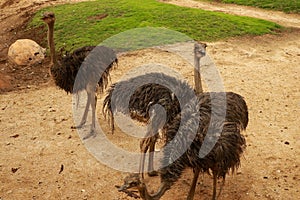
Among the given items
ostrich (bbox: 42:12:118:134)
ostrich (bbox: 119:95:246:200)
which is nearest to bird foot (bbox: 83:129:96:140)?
ostrich (bbox: 42:12:118:134)

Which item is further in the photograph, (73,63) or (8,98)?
(8,98)

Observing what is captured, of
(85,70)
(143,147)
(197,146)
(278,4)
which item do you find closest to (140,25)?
(85,70)

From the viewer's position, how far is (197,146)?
4.71 m

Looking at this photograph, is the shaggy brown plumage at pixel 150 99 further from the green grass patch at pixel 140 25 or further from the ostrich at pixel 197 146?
the green grass patch at pixel 140 25

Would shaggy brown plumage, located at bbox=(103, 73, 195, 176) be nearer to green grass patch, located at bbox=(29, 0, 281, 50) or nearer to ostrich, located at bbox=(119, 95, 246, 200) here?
ostrich, located at bbox=(119, 95, 246, 200)

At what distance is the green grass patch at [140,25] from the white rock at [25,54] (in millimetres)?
844

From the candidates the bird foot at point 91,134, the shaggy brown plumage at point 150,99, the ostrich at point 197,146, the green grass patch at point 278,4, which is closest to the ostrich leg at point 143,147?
the shaggy brown plumage at point 150,99

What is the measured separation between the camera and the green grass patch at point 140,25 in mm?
11906

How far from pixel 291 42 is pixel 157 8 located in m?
5.17

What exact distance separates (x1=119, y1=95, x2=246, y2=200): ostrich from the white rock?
6879 mm

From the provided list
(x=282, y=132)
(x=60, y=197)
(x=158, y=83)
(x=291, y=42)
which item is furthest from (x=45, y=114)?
(x=291, y=42)

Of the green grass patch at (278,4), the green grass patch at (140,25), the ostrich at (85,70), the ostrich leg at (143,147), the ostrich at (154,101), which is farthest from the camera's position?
the green grass patch at (278,4)

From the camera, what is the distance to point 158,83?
572 centimetres

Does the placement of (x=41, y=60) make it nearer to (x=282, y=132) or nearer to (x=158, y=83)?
(x=158, y=83)
